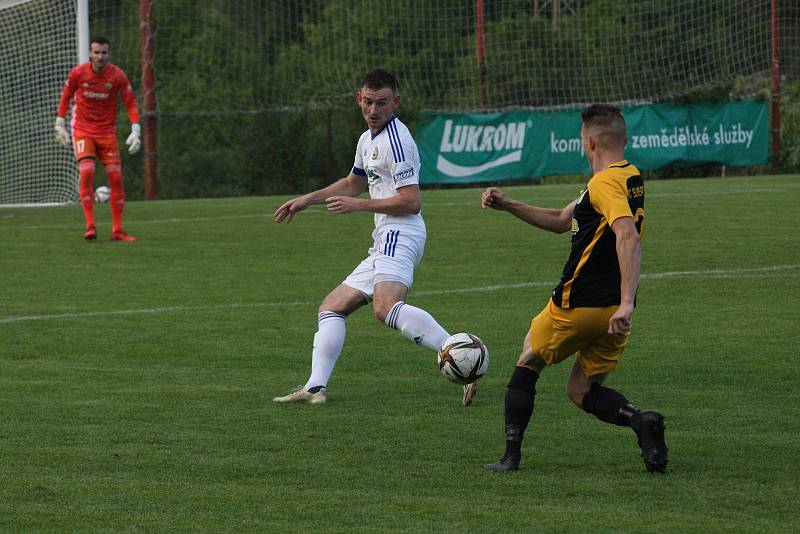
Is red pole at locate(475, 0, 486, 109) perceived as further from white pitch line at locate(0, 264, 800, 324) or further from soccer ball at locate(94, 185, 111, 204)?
white pitch line at locate(0, 264, 800, 324)

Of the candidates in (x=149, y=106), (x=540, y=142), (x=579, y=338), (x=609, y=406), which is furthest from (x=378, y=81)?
(x=540, y=142)

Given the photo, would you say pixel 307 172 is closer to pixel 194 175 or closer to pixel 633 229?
pixel 194 175

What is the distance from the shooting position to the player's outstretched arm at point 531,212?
5.93 metres

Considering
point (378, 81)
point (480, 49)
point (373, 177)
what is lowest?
point (373, 177)

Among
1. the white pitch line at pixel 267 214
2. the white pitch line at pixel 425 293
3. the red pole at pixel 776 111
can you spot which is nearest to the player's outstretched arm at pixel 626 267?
the white pitch line at pixel 425 293

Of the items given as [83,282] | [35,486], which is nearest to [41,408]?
[35,486]

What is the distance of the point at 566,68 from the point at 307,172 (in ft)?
24.7

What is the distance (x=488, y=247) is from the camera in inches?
626

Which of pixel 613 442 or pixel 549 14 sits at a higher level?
pixel 549 14

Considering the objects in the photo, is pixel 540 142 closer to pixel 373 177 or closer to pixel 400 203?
pixel 373 177

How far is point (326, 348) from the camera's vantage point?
25.2 ft

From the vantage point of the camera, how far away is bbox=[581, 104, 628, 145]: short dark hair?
5.69 m

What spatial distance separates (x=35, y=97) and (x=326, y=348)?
660 inches

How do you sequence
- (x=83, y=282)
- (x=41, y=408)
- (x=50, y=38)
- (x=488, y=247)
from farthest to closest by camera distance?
(x=50, y=38), (x=488, y=247), (x=83, y=282), (x=41, y=408)
